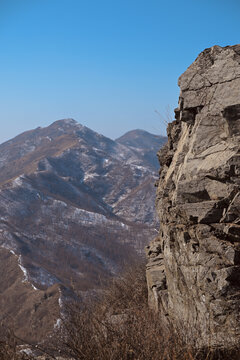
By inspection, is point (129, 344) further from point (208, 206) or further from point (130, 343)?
point (208, 206)

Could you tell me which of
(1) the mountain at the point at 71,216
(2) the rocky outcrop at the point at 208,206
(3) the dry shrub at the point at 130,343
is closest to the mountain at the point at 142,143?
(1) the mountain at the point at 71,216

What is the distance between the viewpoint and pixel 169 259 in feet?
27.0

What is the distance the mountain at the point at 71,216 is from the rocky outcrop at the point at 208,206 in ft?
73.6

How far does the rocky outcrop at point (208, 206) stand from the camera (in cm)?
662

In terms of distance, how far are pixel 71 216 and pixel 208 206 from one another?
70.8 m

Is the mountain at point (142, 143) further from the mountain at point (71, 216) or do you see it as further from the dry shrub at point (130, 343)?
the dry shrub at point (130, 343)

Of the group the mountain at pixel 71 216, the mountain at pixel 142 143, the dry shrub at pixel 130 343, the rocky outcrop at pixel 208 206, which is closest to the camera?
the dry shrub at pixel 130 343

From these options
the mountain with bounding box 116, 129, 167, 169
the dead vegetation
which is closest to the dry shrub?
the dead vegetation

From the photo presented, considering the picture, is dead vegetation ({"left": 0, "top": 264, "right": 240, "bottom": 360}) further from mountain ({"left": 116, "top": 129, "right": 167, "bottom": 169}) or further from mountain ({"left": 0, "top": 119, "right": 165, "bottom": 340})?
mountain ({"left": 116, "top": 129, "right": 167, "bottom": 169})

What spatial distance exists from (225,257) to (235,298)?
2.17ft

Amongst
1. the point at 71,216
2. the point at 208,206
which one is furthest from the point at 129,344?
the point at 71,216

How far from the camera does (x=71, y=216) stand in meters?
76.7

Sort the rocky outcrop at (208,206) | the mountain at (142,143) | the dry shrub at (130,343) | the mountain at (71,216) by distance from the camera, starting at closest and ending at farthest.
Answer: the dry shrub at (130,343) < the rocky outcrop at (208,206) < the mountain at (71,216) < the mountain at (142,143)

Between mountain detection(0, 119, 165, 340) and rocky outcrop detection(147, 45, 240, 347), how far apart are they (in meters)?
22.4
